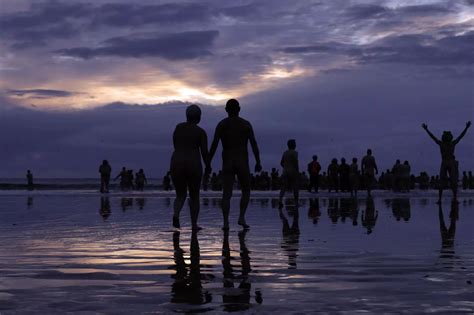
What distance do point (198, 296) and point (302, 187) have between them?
45.2m

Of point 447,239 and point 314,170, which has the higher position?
point 314,170

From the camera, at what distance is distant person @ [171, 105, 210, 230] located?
12.1 m

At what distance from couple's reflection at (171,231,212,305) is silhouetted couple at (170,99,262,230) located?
349cm

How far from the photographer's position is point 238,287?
5.75 metres

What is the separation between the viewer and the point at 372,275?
6430mm

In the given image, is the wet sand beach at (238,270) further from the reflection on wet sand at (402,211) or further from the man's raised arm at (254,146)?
the reflection on wet sand at (402,211)

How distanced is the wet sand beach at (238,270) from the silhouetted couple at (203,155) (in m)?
0.57

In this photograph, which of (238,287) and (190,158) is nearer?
(238,287)

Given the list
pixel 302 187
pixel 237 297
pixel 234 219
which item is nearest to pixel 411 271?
pixel 237 297

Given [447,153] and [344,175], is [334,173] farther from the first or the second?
[447,153]

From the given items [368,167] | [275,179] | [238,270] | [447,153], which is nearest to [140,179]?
[275,179]

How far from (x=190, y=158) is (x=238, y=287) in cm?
649

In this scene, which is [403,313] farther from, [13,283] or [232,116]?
[232,116]

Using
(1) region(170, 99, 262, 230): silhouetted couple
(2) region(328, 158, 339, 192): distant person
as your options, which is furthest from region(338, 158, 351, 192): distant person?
(1) region(170, 99, 262, 230): silhouetted couple
